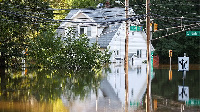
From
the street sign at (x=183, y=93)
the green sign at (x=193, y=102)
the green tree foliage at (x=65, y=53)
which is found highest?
the green tree foliage at (x=65, y=53)

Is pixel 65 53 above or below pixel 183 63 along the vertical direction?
below

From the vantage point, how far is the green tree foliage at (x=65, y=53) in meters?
43.2

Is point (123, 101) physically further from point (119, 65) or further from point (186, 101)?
point (119, 65)

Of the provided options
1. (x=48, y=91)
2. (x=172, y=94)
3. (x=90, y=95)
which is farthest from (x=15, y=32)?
(x=172, y=94)

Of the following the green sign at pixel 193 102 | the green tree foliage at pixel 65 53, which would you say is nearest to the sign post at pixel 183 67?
the green sign at pixel 193 102

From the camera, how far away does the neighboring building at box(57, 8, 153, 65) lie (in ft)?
180

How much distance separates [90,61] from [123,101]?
19164 millimetres

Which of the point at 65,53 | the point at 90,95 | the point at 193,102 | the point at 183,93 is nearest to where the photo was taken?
the point at 193,102

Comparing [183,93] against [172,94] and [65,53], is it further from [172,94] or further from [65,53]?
[65,53]

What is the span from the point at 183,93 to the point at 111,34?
2800 cm

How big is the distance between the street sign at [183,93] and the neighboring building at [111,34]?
21.5 m

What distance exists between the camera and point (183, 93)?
92.9 feet

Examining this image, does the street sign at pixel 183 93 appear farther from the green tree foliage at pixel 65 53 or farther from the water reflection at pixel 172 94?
the green tree foliage at pixel 65 53

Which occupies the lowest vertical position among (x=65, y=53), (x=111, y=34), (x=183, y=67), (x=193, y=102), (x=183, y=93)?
(x=183, y=93)
